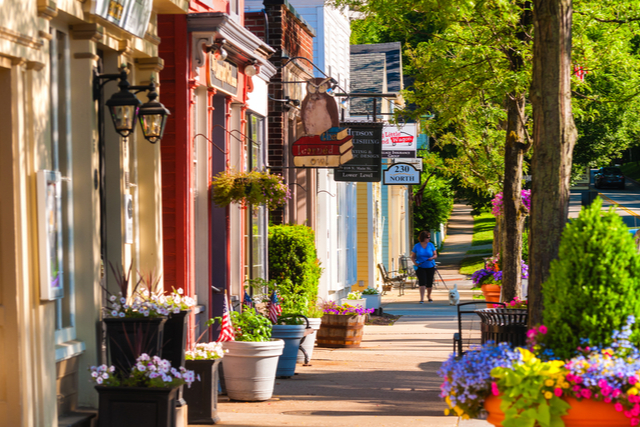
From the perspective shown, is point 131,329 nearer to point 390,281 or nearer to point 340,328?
point 340,328

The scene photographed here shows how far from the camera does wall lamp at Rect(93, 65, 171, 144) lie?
21.8ft

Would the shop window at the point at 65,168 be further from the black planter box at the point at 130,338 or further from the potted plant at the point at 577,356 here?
the potted plant at the point at 577,356

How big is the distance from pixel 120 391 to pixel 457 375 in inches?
102

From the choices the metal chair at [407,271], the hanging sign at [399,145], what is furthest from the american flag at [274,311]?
the metal chair at [407,271]

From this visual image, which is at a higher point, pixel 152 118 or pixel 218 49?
pixel 218 49

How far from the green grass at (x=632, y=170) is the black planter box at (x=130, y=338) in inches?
3168

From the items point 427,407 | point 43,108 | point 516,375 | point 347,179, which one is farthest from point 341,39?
point 516,375

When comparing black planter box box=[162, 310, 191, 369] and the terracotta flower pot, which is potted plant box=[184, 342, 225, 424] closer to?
black planter box box=[162, 310, 191, 369]

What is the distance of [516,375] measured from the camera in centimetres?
487

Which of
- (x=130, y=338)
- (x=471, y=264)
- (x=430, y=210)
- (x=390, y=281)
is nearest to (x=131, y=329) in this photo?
(x=130, y=338)

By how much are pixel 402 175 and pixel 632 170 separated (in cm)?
7263

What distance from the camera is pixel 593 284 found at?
5074mm

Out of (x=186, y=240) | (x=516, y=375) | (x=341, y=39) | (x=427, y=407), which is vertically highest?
(x=341, y=39)

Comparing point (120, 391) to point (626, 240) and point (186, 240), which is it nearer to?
point (186, 240)
